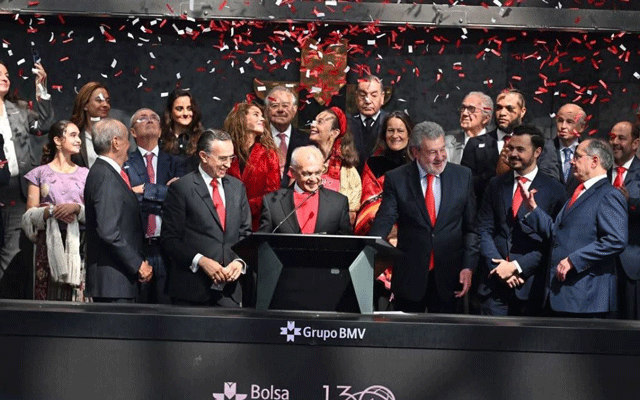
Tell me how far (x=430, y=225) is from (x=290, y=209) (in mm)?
831

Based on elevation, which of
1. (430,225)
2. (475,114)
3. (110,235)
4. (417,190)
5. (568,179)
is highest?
(475,114)

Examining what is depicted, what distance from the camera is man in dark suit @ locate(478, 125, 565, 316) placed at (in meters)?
7.87

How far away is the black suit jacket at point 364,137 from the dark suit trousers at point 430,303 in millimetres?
1329

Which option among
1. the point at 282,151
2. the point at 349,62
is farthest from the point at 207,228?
the point at 349,62

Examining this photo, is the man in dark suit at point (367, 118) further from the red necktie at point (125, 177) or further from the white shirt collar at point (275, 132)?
the red necktie at point (125, 177)

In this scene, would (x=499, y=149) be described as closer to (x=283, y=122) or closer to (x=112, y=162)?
(x=283, y=122)

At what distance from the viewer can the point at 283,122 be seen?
8.76m

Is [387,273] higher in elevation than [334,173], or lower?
lower

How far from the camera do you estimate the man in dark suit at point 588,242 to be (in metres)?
7.51

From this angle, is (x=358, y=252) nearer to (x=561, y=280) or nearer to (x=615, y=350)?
(x=615, y=350)

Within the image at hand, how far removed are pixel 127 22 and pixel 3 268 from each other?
2175 mm

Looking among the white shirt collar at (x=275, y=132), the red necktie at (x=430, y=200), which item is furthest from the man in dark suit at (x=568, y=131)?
the white shirt collar at (x=275, y=132)

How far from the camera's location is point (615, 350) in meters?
5.77

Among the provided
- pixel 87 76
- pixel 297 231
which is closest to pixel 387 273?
pixel 297 231
